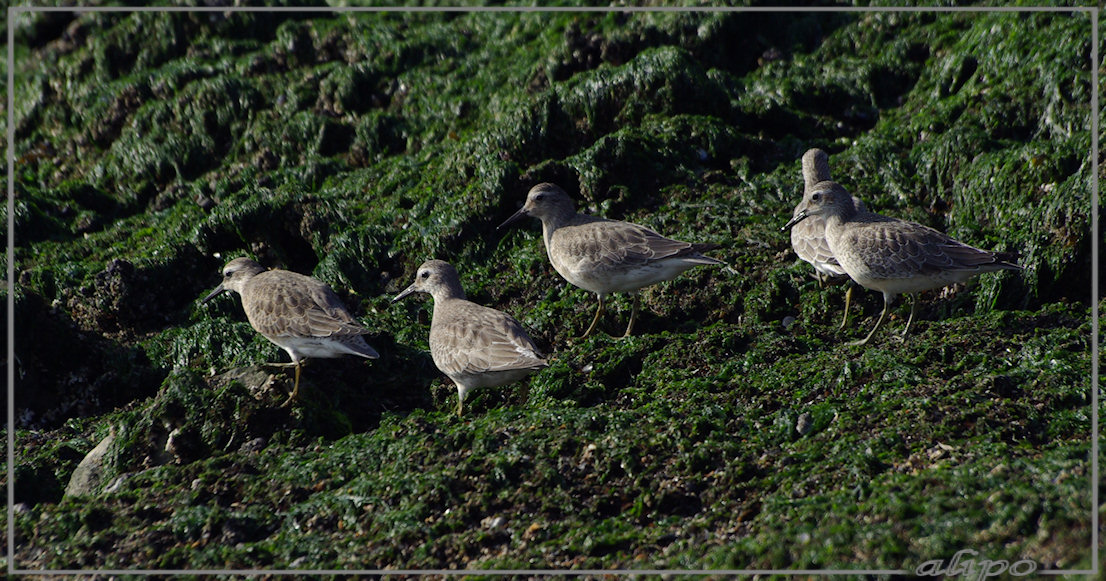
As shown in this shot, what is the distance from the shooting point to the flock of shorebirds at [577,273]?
234 inches

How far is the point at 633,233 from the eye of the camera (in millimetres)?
6691

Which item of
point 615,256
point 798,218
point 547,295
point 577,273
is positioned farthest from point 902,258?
point 547,295

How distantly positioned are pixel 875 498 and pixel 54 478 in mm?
4574

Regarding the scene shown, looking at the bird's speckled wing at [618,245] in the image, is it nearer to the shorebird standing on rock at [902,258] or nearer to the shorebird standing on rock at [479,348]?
the shorebird standing on rock at [479,348]

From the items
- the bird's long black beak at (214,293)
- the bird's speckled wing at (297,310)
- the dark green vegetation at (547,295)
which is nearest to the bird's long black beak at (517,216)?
the dark green vegetation at (547,295)

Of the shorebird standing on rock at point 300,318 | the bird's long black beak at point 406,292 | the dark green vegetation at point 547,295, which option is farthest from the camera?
the bird's long black beak at point 406,292

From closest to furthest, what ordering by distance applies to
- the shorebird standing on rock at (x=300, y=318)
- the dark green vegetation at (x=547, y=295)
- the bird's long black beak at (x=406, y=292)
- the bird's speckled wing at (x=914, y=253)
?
the dark green vegetation at (x=547, y=295)
the bird's speckled wing at (x=914, y=253)
the shorebird standing on rock at (x=300, y=318)
the bird's long black beak at (x=406, y=292)

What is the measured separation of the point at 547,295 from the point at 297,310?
1.77 meters

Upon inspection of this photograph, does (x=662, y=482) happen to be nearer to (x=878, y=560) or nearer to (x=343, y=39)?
(x=878, y=560)

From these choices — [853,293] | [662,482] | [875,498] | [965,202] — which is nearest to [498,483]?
[662,482]

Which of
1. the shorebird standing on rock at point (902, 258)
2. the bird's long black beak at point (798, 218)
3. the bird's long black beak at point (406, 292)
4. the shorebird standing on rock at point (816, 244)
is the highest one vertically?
the bird's long black beak at point (406, 292)

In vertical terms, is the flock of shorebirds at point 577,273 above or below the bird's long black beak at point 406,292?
below

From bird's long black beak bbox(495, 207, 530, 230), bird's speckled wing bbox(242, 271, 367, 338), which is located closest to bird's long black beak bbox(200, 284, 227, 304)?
bird's speckled wing bbox(242, 271, 367, 338)

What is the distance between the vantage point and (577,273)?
21.9ft
